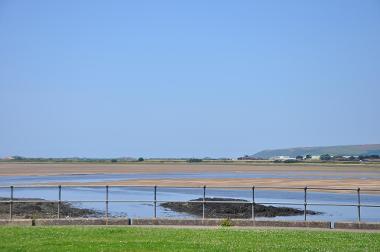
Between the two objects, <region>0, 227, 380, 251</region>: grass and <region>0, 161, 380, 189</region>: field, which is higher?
<region>0, 161, 380, 189</region>: field

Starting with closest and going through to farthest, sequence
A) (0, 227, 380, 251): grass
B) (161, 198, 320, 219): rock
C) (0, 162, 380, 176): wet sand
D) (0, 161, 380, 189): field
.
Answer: (0, 227, 380, 251): grass
(161, 198, 320, 219): rock
(0, 161, 380, 189): field
(0, 162, 380, 176): wet sand

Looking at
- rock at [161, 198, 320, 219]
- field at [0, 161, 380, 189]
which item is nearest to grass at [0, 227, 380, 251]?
rock at [161, 198, 320, 219]

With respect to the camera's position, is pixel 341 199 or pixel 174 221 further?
pixel 341 199

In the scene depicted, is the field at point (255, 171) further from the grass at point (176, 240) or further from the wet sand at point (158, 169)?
the grass at point (176, 240)

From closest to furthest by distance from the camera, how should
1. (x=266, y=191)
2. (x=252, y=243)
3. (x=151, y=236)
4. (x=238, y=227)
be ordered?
(x=252, y=243) → (x=151, y=236) → (x=238, y=227) → (x=266, y=191)

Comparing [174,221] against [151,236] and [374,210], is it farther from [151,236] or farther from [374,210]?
[374,210]

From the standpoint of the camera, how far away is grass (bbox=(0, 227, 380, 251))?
1430 cm

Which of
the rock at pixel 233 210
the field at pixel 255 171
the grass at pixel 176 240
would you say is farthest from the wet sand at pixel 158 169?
the grass at pixel 176 240

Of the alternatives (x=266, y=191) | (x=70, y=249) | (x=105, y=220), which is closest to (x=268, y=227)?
(x=105, y=220)

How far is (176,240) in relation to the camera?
51.5ft

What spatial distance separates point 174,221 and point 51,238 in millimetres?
6370

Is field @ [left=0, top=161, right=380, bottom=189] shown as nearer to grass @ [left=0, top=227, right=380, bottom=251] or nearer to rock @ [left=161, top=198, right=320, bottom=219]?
rock @ [left=161, top=198, right=320, bottom=219]

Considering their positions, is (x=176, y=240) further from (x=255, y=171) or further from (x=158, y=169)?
(x=158, y=169)

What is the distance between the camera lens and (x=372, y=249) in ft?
47.2
